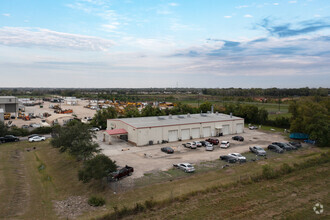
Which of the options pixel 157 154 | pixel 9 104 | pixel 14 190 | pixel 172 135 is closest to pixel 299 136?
pixel 172 135

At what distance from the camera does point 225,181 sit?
19.9 meters

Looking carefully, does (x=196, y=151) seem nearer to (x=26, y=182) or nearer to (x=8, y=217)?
(x=26, y=182)

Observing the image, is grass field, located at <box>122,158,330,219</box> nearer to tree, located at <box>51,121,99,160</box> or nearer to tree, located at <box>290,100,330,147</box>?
tree, located at <box>51,121,99,160</box>

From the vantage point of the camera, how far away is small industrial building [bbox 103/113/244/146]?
33812 mm

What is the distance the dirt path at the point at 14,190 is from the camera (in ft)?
A: 51.0

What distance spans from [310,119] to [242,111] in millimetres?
19951

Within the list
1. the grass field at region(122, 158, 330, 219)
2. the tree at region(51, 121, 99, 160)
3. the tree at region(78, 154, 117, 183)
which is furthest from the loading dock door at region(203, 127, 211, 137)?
the tree at region(78, 154, 117, 183)

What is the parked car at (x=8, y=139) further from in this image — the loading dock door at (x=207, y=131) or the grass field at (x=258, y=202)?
the grass field at (x=258, y=202)

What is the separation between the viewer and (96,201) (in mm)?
16234

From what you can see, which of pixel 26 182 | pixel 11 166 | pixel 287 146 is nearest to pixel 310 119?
pixel 287 146

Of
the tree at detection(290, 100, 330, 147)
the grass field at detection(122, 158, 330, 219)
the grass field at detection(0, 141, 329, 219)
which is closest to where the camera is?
the grass field at detection(122, 158, 330, 219)

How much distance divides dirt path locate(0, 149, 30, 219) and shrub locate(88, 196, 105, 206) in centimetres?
420

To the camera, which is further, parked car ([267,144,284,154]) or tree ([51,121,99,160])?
parked car ([267,144,284,154])

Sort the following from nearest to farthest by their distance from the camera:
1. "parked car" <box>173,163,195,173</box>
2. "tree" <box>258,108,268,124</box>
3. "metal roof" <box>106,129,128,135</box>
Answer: "parked car" <box>173,163,195,173</box>
"metal roof" <box>106,129,128,135</box>
"tree" <box>258,108,268,124</box>
